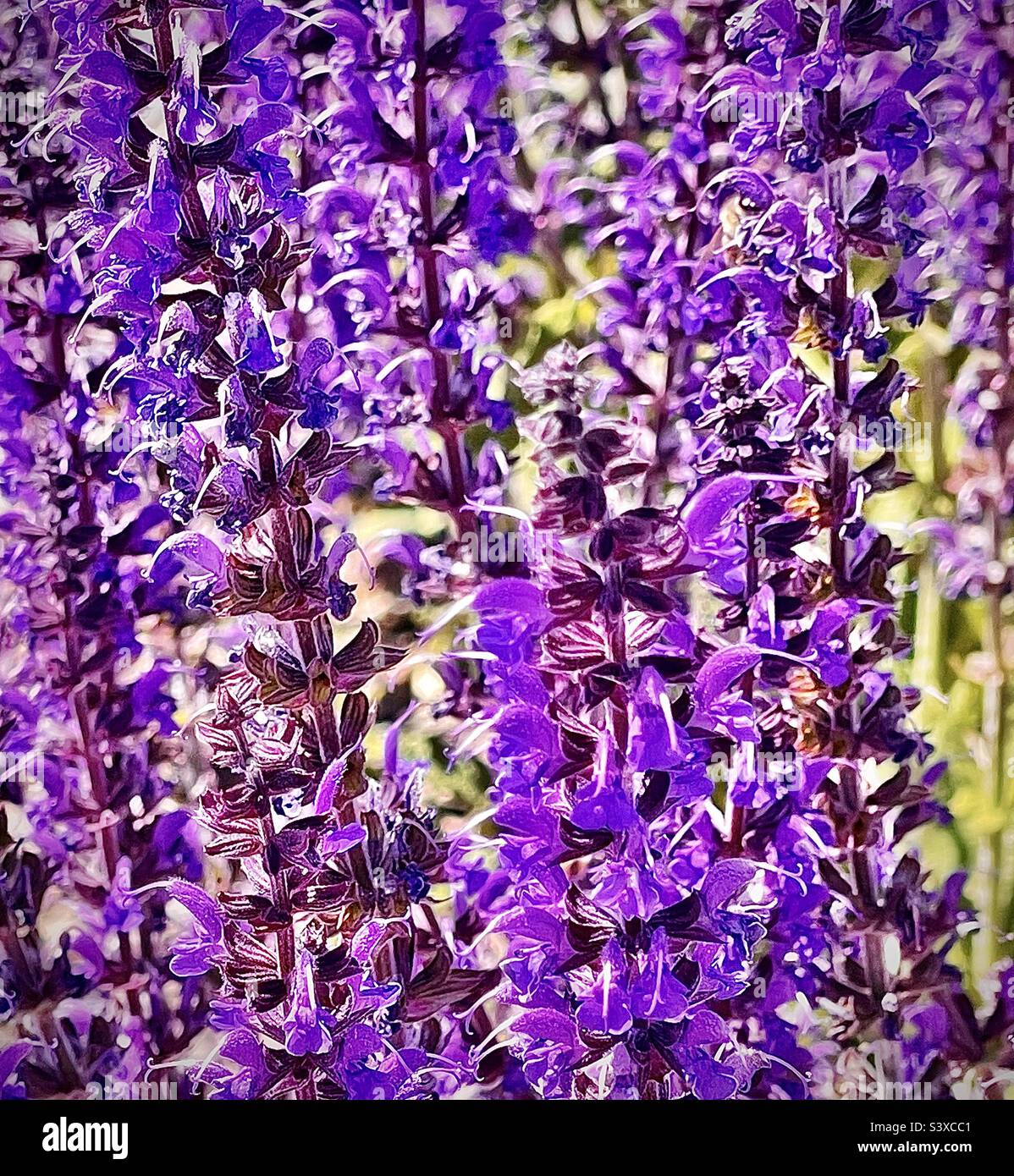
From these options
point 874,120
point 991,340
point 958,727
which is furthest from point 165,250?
point 958,727

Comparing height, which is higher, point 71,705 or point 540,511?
point 540,511

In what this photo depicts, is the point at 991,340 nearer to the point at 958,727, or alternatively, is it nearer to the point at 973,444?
the point at 973,444

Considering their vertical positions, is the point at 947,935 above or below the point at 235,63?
below

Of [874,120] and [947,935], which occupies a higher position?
[874,120]
